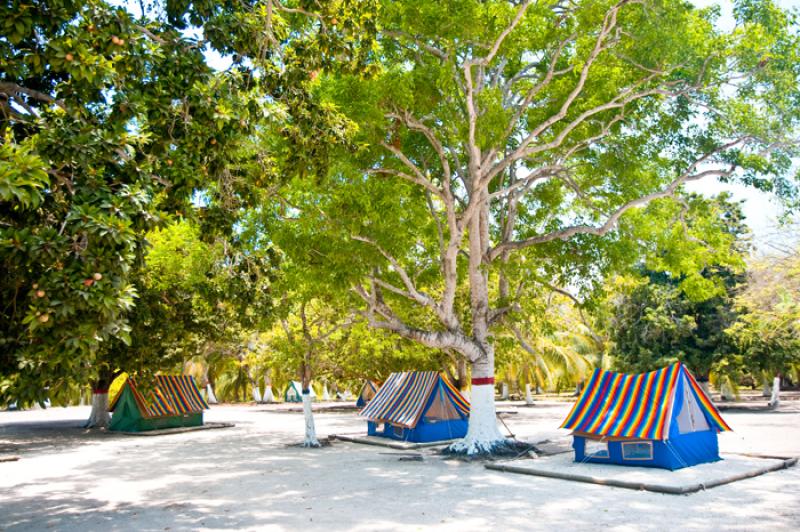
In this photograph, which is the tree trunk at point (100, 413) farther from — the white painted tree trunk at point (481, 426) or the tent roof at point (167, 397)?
the white painted tree trunk at point (481, 426)

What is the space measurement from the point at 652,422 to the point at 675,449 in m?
0.70

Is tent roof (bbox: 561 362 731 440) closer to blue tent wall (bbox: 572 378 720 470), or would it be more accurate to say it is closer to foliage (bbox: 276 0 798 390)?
blue tent wall (bbox: 572 378 720 470)

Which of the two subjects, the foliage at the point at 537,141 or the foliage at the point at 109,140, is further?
the foliage at the point at 537,141

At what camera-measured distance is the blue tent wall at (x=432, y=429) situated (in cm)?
1838

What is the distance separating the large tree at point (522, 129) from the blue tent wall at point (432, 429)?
2904 millimetres

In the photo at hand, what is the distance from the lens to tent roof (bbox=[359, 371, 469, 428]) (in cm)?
1836

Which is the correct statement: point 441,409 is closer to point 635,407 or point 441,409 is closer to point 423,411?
point 423,411

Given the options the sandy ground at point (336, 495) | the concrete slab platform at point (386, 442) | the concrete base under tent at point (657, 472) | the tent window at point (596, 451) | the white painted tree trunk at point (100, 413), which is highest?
the white painted tree trunk at point (100, 413)

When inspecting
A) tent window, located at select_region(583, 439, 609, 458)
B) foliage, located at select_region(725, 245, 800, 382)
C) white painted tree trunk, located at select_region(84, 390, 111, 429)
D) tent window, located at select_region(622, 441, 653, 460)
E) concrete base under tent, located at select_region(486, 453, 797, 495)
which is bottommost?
concrete base under tent, located at select_region(486, 453, 797, 495)

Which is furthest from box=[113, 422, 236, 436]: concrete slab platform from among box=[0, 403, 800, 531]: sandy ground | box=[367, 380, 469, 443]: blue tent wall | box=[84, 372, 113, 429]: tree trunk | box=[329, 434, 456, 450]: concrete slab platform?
box=[367, 380, 469, 443]: blue tent wall

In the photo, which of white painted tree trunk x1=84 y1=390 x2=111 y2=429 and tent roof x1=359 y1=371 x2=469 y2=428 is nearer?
tent roof x1=359 y1=371 x2=469 y2=428

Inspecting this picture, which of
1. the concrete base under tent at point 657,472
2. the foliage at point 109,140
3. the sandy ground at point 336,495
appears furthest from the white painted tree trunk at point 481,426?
the foliage at point 109,140

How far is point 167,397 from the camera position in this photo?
24.1 m

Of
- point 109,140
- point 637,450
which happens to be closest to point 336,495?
point 637,450
